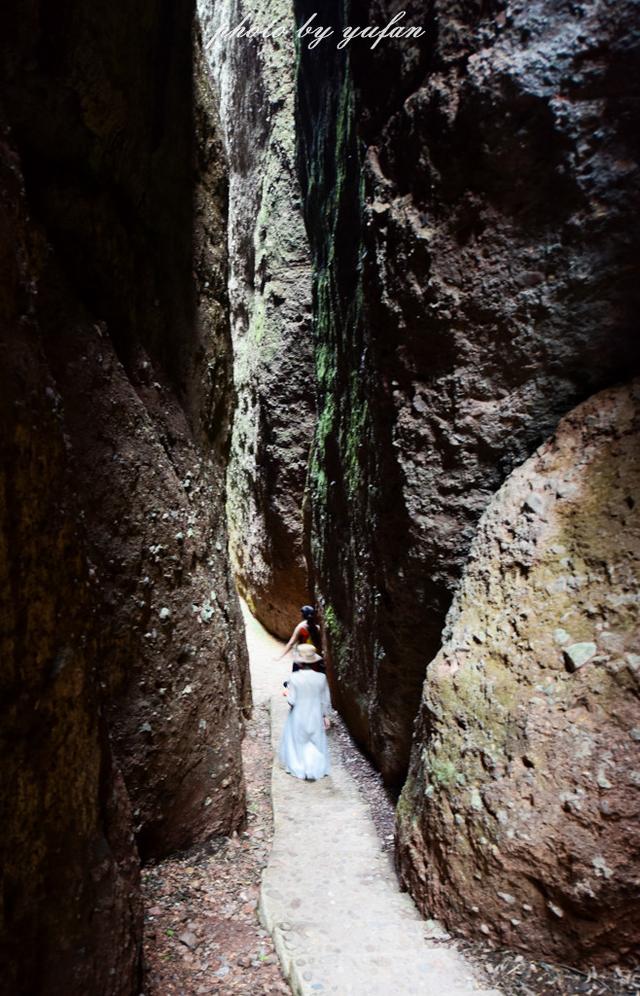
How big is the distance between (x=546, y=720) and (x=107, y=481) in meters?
2.74

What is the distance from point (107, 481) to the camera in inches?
147

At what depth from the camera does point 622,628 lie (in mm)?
2941

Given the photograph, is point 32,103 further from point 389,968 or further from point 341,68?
point 389,968

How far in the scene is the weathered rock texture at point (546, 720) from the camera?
2695 mm

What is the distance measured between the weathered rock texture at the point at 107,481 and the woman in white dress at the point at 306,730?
0.96 m

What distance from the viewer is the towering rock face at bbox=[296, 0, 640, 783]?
3.44 meters

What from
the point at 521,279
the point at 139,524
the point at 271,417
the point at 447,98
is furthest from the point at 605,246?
the point at 271,417

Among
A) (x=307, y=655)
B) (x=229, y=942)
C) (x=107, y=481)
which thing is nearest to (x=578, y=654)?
(x=229, y=942)

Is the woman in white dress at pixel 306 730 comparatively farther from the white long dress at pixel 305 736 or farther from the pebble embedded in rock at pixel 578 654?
the pebble embedded in rock at pixel 578 654

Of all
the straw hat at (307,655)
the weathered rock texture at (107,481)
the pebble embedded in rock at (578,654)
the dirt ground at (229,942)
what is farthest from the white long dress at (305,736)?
the pebble embedded in rock at (578,654)

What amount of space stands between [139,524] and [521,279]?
9.03 ft

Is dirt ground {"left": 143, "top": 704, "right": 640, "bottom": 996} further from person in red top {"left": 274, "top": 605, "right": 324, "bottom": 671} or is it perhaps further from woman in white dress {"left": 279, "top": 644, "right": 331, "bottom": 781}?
person in red top {"left": 274, "top": 605, "right": 324, "bottom": 671}

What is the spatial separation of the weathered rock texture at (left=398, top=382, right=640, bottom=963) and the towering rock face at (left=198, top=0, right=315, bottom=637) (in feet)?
22.1

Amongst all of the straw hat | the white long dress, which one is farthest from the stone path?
the straw hat
